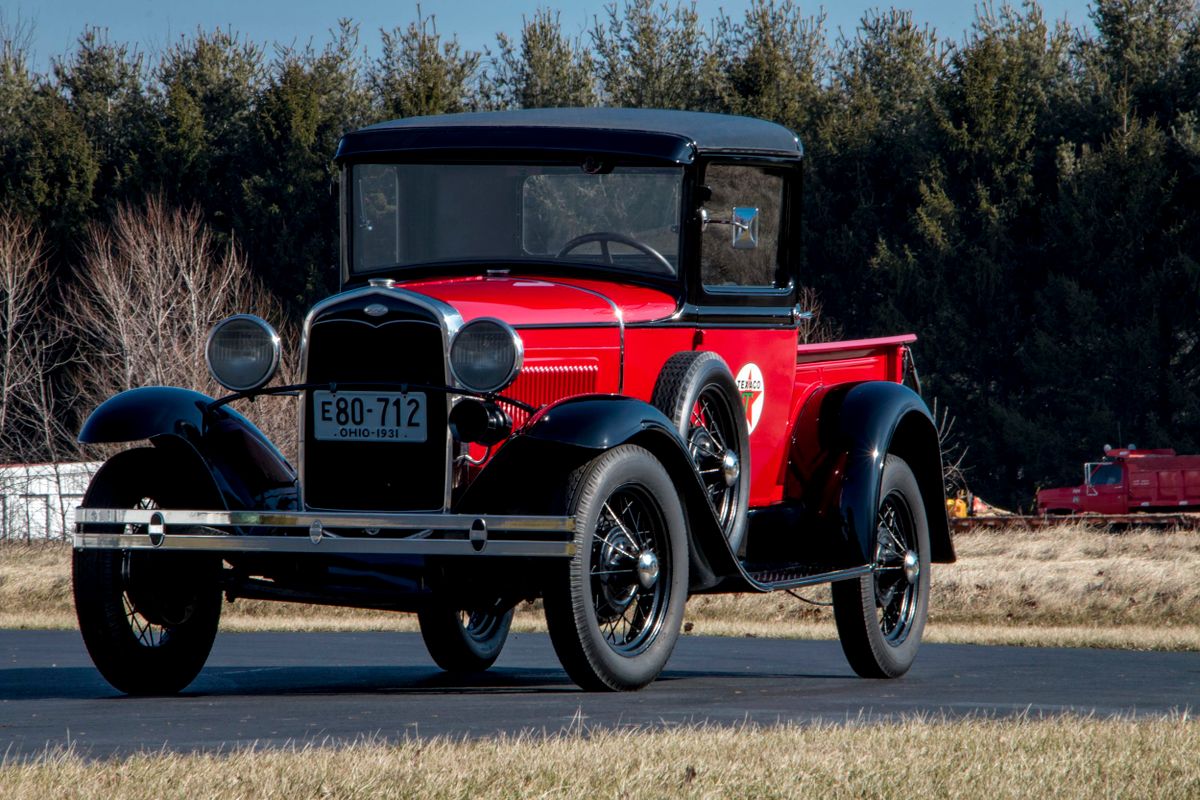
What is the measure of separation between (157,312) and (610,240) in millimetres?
26838

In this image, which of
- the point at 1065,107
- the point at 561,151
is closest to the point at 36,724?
the point at 561,151

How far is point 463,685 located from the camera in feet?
29.3

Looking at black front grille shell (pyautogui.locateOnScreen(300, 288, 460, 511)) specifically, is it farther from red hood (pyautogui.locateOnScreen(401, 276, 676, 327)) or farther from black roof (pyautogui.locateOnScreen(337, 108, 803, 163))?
black roof (pyautogui.locateOnScreen(337, 108, 803, 163))

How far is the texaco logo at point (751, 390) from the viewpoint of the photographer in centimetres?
912

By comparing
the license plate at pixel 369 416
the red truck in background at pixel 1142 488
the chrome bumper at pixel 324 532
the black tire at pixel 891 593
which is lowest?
the red truck in background at pixel 1142 488

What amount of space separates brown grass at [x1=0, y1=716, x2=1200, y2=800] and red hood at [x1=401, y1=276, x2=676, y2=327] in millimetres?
2588

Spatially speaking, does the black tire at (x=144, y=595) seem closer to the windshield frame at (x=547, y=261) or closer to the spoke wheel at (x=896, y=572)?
the windshield frame at (x=547, y=261)

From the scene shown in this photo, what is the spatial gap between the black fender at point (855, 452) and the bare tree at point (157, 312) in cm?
2176

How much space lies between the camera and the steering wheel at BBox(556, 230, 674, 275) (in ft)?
29.1

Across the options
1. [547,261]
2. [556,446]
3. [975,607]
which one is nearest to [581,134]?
[547,261]

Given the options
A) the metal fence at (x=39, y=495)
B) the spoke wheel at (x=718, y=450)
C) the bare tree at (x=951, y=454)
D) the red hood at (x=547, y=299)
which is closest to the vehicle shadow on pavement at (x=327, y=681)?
the spoke wheel at (x=718, y=450)

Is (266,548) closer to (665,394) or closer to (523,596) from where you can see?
(523,596)

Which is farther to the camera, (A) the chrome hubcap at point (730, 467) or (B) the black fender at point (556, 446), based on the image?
(A) the chrome hubcap at point (730, 467)

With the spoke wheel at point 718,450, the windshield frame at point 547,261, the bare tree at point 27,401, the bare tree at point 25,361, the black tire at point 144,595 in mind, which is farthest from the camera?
the bare tree at point 25,361
